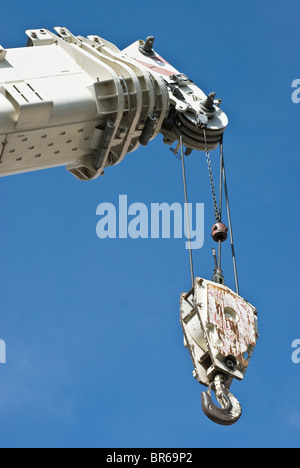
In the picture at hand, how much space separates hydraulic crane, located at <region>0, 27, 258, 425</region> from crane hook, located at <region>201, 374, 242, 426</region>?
0.12ft

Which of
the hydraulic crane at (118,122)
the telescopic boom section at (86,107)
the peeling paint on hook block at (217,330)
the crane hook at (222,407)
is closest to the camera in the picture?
the crane hook at (222,407)

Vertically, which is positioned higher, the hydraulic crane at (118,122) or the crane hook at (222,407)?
the hydraulic crane at (118,122)

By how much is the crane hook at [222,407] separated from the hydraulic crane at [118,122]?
4 centimetres

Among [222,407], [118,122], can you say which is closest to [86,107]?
[118,122]

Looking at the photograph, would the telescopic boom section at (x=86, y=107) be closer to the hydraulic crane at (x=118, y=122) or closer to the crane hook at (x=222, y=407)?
the hydraulic crane at (x=118, y=122)

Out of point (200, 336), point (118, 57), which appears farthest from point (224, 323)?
point (118, 57)

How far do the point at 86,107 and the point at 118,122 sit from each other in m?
1.22

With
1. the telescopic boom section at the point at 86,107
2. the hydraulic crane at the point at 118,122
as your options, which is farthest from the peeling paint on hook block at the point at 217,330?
the telescopic boom section at the point at 86,107

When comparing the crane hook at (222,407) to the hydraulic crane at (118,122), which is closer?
the crane hook at (222,407)

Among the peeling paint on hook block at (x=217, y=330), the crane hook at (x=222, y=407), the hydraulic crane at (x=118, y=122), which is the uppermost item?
the hydraulic crane at (x=118, y=122)

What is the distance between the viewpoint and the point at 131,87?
3681 centimetres

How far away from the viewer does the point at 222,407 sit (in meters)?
30.0

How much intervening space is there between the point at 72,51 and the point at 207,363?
1157 centimetres

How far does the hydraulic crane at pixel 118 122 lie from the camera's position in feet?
106
